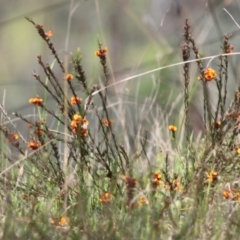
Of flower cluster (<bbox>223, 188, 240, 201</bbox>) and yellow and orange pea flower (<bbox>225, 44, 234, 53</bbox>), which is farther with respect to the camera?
yellow and orange pea flower (<bbox>225, 44, 234, 53</bbox>)

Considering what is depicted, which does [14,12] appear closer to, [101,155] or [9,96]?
[9,96]

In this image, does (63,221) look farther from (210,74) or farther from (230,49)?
(230,49)

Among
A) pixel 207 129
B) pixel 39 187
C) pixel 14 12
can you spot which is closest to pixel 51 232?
pixel 39 187

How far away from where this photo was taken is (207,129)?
2.55m

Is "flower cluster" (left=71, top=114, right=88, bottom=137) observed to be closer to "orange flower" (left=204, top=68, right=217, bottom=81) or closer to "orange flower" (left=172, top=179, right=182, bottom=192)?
"orange flower" (left=172, top=179, right=182, bottom=192)

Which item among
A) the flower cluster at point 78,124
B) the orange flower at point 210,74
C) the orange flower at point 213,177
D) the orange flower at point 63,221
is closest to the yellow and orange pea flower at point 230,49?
the orange flower at point 210,74

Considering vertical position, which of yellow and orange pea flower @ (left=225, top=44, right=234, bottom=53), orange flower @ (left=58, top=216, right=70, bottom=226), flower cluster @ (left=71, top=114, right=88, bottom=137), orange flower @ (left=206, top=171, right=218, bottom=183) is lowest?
orange flower @ (left=58, top=216, right=70, bottom=226)

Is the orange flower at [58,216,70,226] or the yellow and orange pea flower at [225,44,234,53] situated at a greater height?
the yellow and orange pea flower at [225,44,234,53]

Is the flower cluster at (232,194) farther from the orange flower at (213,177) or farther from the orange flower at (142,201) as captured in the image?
the orange flower at (142,201)

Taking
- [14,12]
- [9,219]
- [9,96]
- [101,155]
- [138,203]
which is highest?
[14,12]

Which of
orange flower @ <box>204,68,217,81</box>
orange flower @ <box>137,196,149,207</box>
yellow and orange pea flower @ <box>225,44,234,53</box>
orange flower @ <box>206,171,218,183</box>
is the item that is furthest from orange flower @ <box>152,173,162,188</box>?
yellow and orange pea flower @ <box>225,44,234,53</box>

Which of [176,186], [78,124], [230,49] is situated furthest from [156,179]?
[230,49]

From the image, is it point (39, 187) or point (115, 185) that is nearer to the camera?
point (115, 185)

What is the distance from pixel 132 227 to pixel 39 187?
0.54 m
